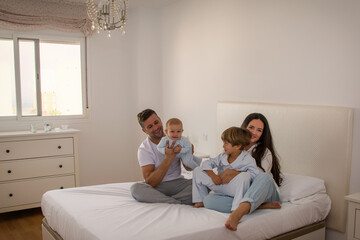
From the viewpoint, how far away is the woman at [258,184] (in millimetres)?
2209

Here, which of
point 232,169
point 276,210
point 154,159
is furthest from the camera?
point 154,159

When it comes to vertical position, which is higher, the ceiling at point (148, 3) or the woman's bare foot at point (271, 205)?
the ceiling at point (148, 3)

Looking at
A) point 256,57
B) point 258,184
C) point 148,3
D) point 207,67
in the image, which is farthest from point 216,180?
point 148,3

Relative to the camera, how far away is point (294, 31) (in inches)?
118

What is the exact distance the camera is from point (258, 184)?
229cm

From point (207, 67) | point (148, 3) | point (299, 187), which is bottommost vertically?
point (299, 187)

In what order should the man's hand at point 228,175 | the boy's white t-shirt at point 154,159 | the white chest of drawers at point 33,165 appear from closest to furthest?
the man's hand at point 228,175, the boy's white t-shirt at point 154,159, the white chest of drawers at point 33,165

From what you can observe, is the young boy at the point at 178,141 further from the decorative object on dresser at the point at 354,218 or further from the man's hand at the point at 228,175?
the decorative object on dresser at the point at 354,218

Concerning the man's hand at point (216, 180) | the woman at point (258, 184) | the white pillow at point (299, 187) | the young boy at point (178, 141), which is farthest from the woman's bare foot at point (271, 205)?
the young boy at point (178, 141)

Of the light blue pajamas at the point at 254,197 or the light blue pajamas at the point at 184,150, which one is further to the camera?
the light blue pajamas at the point at 184,150

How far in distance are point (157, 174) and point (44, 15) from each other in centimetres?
280

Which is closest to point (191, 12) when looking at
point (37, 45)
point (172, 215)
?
point (37, 45)

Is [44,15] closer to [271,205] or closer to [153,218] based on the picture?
[153,218]

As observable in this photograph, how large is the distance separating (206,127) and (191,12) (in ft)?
4.62
